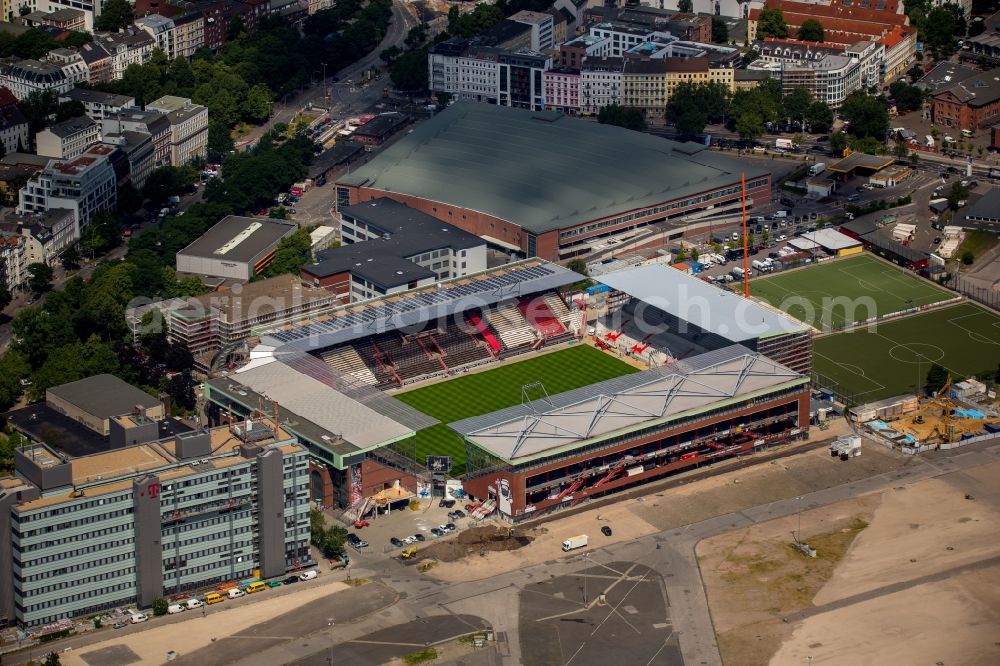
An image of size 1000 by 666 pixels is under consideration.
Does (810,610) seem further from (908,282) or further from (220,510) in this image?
(908,282)

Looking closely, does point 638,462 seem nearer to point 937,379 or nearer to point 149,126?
point 937,379

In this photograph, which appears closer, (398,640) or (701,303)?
(398,640)

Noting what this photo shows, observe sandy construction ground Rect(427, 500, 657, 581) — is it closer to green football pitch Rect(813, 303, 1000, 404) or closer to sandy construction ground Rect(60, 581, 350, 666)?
sandy construction ground Rect(60, 581, 350, 666)

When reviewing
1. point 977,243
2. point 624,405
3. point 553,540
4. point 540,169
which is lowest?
point 977,243

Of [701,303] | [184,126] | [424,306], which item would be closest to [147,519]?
[424,306]

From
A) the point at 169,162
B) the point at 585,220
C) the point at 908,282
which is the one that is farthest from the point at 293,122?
the point at 908,282
